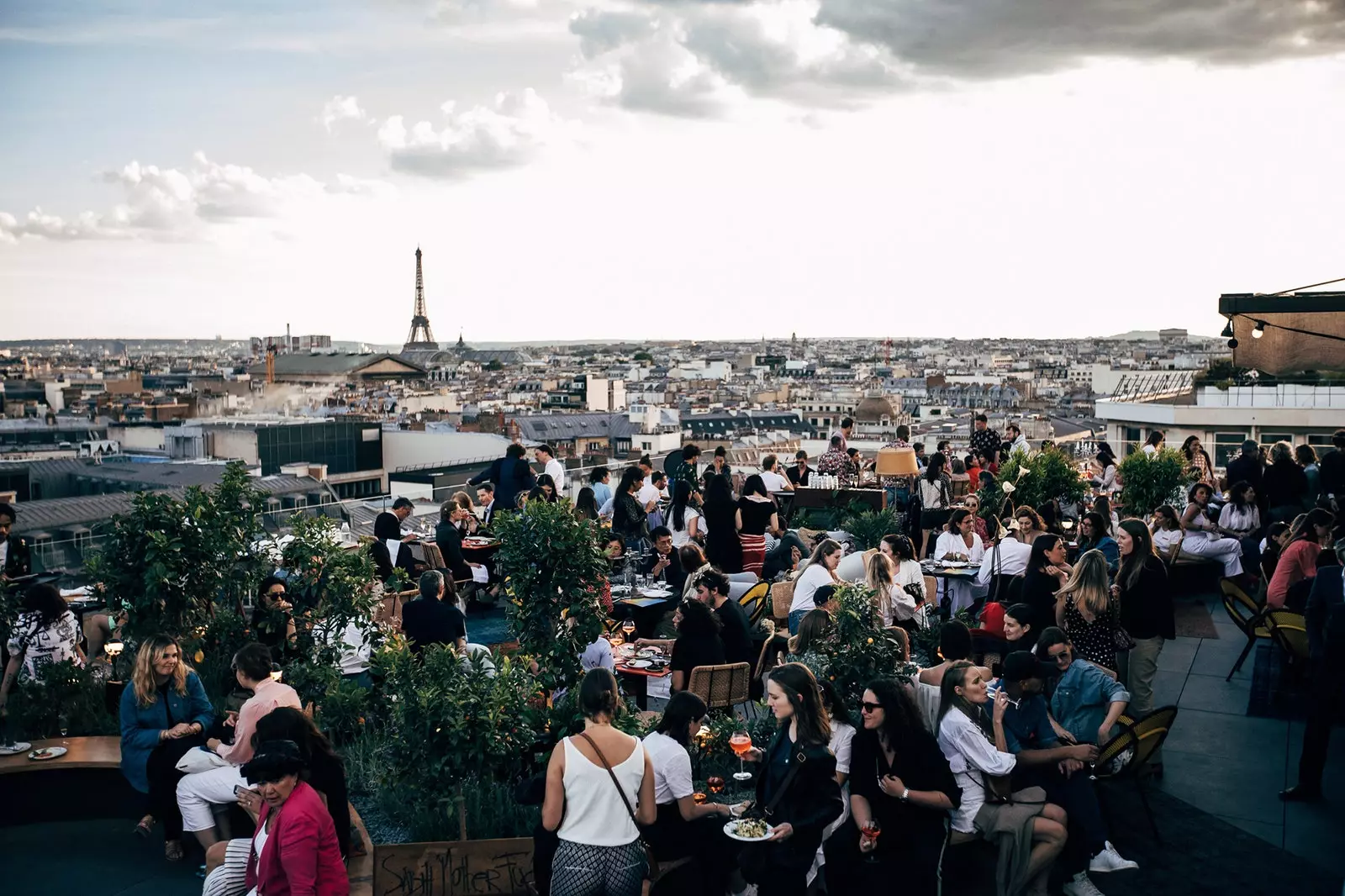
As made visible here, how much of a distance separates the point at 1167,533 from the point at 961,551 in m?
2.19

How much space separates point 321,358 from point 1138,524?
172m

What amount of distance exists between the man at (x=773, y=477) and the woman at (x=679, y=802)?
6.88 meters

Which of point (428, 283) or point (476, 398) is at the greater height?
point (428, 283)

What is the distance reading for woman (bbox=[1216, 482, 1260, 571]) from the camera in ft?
32.6

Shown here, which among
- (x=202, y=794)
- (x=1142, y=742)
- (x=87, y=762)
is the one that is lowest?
(x=87, y=762)

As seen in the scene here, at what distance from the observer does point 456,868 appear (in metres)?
4.52

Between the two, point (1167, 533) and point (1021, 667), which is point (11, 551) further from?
point (1167, 533)

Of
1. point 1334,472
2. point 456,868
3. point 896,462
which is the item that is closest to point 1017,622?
point 456,868

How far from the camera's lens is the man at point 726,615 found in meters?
6.34

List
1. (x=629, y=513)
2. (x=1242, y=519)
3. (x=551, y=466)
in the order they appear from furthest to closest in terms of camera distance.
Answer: (x=551, y=466), (x=1242, y=519), (x=629, y=513)

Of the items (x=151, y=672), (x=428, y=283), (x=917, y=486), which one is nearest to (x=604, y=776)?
(x=151, y=672)

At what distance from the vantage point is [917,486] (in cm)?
1190

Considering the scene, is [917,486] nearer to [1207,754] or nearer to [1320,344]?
[1320,344]

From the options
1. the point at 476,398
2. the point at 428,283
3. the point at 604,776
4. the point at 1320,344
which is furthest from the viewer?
the point at 428,283
